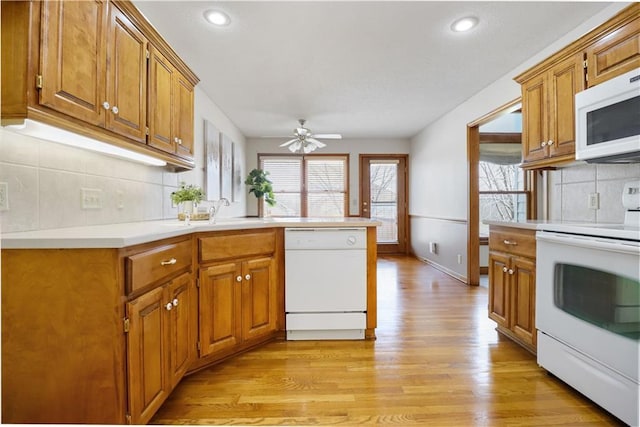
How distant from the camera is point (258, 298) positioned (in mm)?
2127

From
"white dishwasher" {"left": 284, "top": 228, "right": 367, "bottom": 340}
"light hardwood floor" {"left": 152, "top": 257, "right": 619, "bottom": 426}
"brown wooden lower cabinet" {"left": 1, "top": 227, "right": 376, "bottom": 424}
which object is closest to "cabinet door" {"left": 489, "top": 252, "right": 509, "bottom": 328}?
"light hardwood floor" {"left": 152, "top": 257, "right": 619, "bottom": 426}

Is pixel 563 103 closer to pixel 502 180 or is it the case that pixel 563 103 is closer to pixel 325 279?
pixel 325 279

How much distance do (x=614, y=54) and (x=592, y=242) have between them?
1098mm

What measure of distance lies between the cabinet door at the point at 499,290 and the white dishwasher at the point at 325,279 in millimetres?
1043

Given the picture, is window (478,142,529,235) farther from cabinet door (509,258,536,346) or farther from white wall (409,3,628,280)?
cabinet door (509,258,536,346)

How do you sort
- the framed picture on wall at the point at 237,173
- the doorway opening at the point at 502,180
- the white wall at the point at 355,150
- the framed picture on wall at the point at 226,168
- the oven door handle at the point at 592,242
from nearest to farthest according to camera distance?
the oven door handle at the point at 592,242, the framed picture on wall at the point at 226,168, the doorway opening at the point at 502,180, the framed picture on wall at the point at 237,173, the white wall at the point at 355,150

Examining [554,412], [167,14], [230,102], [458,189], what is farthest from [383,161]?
[554,412]

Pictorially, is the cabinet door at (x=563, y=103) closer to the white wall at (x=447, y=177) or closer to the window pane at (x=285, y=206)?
the white wall at (x=447, y=177)

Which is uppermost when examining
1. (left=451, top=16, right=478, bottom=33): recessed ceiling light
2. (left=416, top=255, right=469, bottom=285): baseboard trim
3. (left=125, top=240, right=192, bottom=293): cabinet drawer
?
(left=451, top=16, right=478, bottom=33): recessed ceiling light

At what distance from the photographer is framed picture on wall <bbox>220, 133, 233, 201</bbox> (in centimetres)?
439

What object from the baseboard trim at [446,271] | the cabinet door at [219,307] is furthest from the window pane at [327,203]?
the cabinet door at [219,307]

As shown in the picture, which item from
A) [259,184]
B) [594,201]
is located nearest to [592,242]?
[594,201]

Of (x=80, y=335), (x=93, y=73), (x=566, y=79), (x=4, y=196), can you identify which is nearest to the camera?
(x=80, y=335)

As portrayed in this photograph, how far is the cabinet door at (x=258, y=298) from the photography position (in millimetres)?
2049
